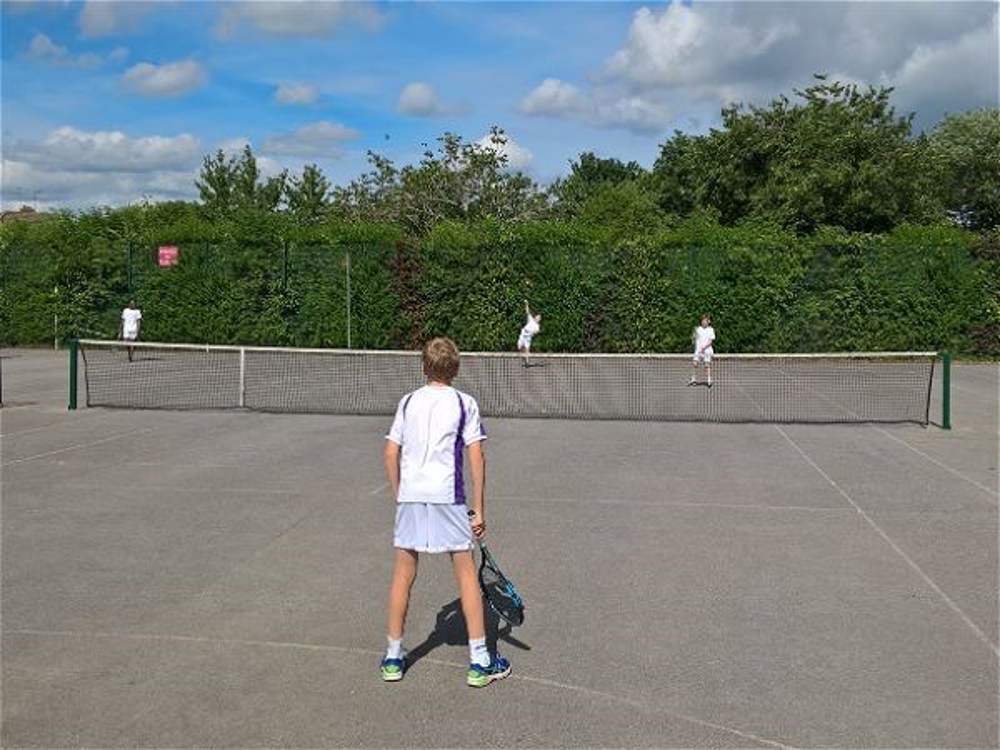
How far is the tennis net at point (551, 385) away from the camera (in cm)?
1595

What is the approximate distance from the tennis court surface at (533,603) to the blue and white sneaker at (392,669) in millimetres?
47

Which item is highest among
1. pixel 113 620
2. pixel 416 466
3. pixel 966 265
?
pixel 966 265

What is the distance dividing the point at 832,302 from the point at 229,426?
1834 centimetres

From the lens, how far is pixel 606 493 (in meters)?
9.66

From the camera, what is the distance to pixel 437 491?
15.8 ft

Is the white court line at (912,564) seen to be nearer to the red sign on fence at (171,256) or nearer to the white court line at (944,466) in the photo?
the white court line at (944,466)

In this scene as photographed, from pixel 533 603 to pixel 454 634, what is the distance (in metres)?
0.72

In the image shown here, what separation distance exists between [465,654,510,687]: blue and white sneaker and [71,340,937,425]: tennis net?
10.4 metres

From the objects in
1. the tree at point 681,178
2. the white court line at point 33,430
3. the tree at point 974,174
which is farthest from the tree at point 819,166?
the white court line at point 33,430

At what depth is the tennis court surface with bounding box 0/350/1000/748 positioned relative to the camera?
443cm

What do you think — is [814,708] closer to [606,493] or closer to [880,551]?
[880,551]

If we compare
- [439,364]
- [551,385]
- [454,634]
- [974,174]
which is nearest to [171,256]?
[551,385]

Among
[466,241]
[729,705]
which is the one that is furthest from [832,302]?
[729,705]

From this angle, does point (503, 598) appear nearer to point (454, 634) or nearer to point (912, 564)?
point (454, 634)
